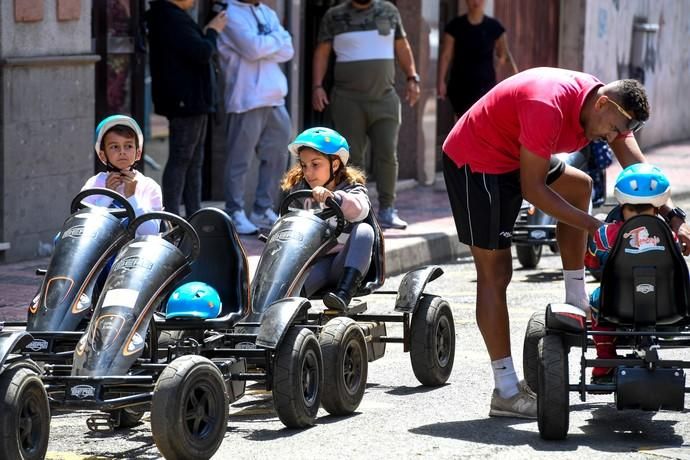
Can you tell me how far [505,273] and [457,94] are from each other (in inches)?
305

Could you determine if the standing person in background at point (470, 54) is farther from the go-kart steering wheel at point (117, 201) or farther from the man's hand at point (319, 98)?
the go-kart steering wheel at point (117, 201)

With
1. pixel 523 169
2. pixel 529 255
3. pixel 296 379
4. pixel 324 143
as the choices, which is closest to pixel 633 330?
pixel 523 169

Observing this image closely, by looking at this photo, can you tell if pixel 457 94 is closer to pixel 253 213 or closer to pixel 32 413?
pixel 253 213

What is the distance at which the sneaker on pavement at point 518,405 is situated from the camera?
6656mm

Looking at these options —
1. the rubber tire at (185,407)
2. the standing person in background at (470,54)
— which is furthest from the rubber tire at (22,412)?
the standing person in background at (470,54)

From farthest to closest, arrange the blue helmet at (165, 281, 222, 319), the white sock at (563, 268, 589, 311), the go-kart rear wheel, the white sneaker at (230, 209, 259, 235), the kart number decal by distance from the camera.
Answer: the white sneaker at (230, 209, 259, 235), the white sock at (563, 268, 589, 311), the go-kart rear wheel, the blue helmet at (165, 281, 222, 319), the kart number decal

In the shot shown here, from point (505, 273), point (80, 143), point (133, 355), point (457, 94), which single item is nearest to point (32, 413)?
point (133, 355)

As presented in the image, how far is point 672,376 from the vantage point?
6.07 m

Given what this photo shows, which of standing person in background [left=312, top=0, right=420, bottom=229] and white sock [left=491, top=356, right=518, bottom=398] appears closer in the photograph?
white sock [left=491, top=356, right=518, bottom=398]

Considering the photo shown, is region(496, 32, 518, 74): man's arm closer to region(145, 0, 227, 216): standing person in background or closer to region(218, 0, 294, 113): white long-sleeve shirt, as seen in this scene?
region(218, 0, 294, 113): white long-sleeve shirt

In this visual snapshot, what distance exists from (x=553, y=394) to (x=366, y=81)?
22.9 ft

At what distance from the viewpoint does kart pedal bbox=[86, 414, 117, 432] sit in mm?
6145

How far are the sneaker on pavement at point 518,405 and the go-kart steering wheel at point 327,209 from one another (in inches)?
42.0

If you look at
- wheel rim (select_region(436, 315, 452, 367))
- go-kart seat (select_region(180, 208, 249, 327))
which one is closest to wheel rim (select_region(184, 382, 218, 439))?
go-kart seat (select_region(180, 208, 249, 327))
